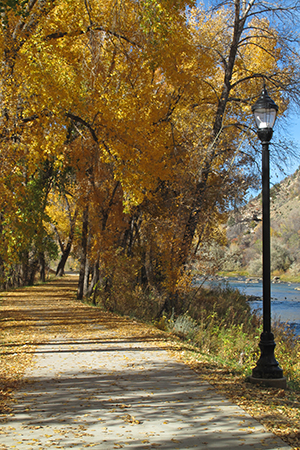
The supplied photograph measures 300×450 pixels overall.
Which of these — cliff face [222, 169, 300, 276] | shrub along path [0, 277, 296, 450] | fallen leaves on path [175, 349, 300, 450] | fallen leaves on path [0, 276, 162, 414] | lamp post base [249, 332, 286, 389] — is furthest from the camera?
cliff face [222, 169, 300, 276]

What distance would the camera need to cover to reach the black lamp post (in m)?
6.57

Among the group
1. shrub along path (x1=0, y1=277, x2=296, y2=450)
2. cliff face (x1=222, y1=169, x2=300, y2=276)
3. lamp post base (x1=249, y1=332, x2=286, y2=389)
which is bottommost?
shrub along path (x1=0, y1=277, x2=296, y2=450)

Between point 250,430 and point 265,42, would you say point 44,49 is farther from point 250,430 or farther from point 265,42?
point 250,430

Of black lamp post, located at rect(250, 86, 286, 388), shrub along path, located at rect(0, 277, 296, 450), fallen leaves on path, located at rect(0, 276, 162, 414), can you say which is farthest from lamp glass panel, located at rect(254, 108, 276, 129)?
fallen leaves on path, located at rect(0, 276, 162, 414)

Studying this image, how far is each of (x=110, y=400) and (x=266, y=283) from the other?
2882 millimetres

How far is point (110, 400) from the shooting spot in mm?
5680

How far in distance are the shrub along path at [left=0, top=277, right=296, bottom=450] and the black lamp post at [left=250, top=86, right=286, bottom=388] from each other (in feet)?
2.85

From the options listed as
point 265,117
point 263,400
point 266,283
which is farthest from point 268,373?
point 265,117

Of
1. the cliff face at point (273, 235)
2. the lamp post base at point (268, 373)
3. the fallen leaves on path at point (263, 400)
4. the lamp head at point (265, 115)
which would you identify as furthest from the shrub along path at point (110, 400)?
the cliff face at point (273, 235)

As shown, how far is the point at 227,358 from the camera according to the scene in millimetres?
9281

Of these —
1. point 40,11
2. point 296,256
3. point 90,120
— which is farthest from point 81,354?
point 296,256

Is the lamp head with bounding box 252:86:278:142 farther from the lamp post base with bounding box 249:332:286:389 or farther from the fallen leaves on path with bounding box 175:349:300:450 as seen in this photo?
the fallen leaves on path with bounding box 175:349:300:450

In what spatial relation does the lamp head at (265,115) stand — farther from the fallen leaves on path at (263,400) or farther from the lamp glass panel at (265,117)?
the fallen leaves on path at (263,400)

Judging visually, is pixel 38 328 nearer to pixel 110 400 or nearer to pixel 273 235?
pixel 110 400
